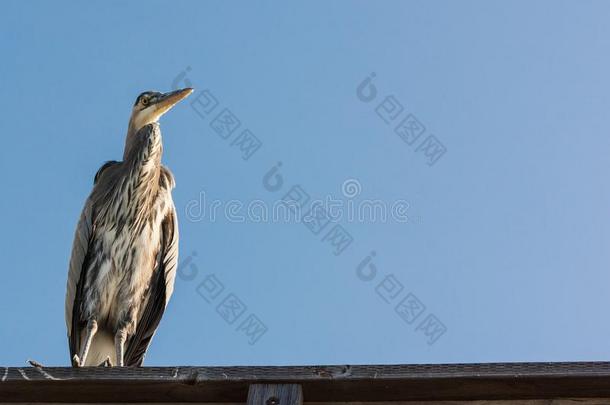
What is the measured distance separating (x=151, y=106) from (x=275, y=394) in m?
5.55

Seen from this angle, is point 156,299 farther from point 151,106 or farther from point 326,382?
point 326,382

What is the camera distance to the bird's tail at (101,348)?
6.97 meters

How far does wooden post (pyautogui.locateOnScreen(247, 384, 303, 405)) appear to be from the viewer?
3.68 meters

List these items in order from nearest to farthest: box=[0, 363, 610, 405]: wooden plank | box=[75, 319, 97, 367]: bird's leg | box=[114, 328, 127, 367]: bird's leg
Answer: box=[0, 363, 610, 405]: wooden plank → box=[75, 319, 97, 367]: bird's leg → box=[114, 328, 127, 367]: bird's leg

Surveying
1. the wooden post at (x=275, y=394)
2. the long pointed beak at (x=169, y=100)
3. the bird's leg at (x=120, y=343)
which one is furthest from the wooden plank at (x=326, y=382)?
the long pointed beak at (x=169, y=100)

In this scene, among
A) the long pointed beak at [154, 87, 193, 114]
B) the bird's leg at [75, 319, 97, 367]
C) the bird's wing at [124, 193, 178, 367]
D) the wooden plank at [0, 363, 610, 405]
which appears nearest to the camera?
the wooden plank at [0, 363, 610, 405]

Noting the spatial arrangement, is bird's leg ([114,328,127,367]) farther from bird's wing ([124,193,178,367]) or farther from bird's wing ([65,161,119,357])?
bird's wing ([65,161,119,357])

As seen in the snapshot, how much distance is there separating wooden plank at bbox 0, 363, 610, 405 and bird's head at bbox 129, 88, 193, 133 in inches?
200

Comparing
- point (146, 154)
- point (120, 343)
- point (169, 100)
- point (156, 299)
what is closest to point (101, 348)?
point (120, 343)

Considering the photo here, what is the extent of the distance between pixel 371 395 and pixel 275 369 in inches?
13.5

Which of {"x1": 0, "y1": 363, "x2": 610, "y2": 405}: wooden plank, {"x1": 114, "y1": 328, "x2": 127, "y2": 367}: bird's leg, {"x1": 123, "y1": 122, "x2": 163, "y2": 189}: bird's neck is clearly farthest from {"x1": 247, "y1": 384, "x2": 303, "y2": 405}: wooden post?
{"x1": 123, "y1": 122, "x2": 163, "y2": 189}: bird's neck

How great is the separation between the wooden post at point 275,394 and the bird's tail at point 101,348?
11.2 feet

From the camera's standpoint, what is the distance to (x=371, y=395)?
375 cm

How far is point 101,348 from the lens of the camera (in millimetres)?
7039
